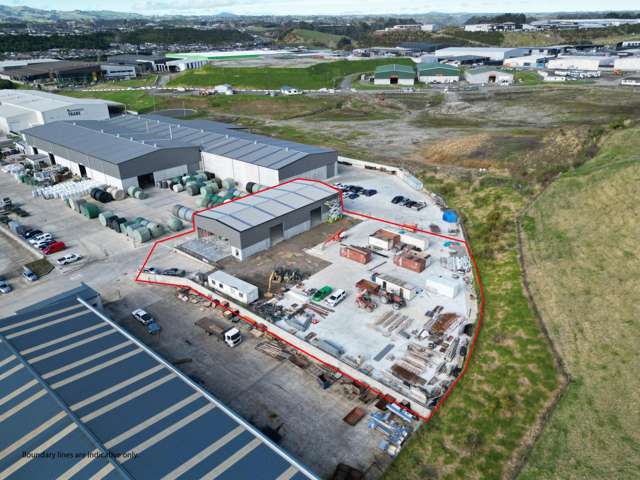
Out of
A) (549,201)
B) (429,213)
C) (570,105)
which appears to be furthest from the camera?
(570,105)

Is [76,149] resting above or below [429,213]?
above

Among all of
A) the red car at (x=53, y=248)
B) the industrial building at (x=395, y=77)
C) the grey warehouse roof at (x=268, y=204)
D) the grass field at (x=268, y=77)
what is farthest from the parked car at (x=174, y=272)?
the industrial building at (x=395, y=77)

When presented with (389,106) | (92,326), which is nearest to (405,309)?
(92,326)

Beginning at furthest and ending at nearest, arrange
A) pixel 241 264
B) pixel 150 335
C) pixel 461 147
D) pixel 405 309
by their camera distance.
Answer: pixel 461 147 < pixel 241 264 < pixel 405 309 < pixel 150 335

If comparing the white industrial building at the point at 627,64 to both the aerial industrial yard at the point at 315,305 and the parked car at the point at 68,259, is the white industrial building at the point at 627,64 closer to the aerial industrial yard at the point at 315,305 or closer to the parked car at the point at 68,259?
the aerial industrial yard at the point at 315,305

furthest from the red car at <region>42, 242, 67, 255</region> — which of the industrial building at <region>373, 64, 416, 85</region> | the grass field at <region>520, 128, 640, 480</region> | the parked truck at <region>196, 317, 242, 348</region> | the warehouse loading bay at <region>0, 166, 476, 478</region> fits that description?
the industrial building at <region>373, 64, 416, 85</region>

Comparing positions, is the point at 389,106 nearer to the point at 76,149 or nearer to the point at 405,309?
the point at 76,149

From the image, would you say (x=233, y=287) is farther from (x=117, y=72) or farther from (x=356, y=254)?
(x=117, y=72)
